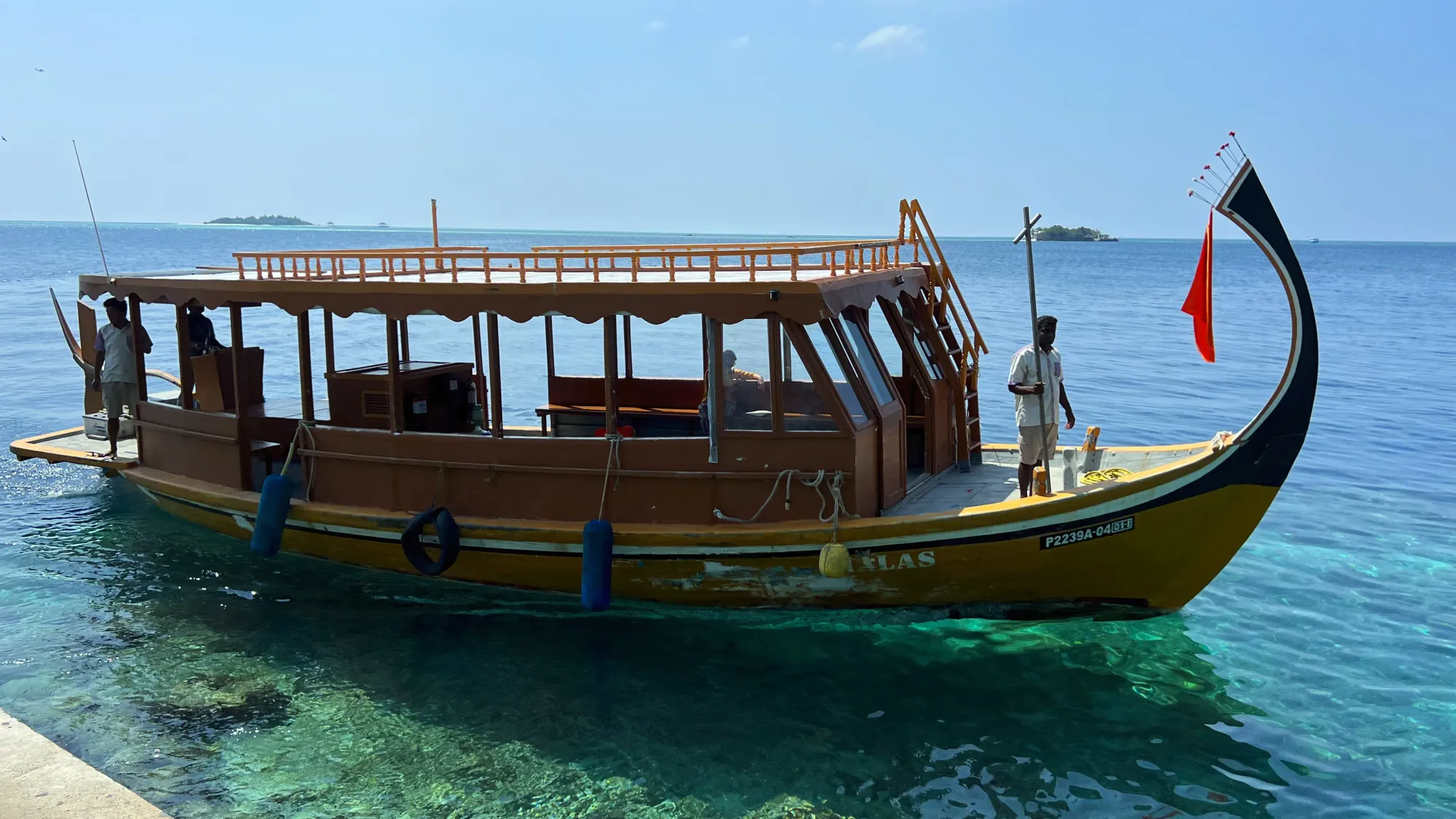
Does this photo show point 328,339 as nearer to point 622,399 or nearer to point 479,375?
point 479,375

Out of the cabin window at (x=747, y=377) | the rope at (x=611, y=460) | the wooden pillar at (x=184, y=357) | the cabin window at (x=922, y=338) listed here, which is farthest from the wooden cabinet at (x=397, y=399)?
the cabin window at (x=922, y=338)

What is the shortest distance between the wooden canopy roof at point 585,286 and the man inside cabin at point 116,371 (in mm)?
1036

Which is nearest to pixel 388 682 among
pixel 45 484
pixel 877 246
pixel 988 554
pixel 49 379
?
pixel 988 554

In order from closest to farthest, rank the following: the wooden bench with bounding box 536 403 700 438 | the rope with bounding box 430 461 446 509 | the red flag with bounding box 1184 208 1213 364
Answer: the red flag with bounding box 1184 208 1213 364
the rope with bounding box 430 461 446 509
the wooden bench with bounding box 536 403 700 438

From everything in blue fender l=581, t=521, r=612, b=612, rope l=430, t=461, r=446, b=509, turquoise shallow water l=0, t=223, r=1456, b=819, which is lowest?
turquoise shallow water l=0, t=223, r=1456, b=819

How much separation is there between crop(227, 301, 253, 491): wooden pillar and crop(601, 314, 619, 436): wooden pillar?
11.7ft

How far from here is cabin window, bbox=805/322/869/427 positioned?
27.2 ft

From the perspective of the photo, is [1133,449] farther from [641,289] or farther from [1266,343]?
[1266,343]

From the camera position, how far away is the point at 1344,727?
7.78 metres

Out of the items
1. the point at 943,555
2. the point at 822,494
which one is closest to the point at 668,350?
the point at 822,494

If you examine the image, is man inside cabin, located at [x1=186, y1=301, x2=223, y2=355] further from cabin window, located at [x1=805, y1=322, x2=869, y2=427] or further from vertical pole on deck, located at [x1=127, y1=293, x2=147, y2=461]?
cabin window, located at [x1=805, y1=322, x2=869, y2=427]

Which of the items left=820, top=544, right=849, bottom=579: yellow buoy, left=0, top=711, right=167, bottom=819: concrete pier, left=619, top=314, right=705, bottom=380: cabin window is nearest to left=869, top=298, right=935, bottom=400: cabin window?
left=820, top=544, right=849, bottom=579: yellow buoy

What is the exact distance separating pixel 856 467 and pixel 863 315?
170 centimetres

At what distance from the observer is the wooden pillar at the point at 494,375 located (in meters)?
8.73
